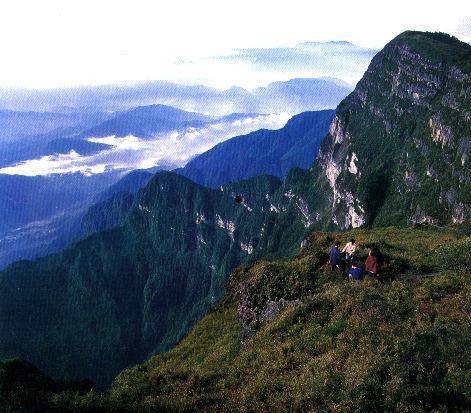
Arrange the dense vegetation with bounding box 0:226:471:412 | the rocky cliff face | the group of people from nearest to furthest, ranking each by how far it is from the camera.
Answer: the dense vegetation with bounding box 0:226:471:412
the group of people
the rocky cliff face

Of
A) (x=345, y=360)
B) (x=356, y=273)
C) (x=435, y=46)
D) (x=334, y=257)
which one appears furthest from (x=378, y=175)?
(x=345, y=360)

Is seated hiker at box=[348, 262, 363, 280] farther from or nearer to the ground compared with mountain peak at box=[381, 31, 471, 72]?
nearer to the ground

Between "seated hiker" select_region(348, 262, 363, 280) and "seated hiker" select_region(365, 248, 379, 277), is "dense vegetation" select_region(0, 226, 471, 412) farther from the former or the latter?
"seated hiker" select_region(348, 262, 363, 280)

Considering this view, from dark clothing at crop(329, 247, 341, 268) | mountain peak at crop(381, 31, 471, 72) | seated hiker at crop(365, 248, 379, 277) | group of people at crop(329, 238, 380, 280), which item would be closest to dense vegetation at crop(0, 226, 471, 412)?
dark clothing at crop(329, 247, 341, 268)

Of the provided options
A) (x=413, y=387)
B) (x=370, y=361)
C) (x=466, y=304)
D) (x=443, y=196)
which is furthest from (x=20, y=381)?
(x=443, y=196)

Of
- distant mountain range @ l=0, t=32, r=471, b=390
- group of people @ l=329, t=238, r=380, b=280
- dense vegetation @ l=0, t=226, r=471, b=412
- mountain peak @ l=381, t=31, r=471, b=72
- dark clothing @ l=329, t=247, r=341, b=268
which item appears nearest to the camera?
dense vegetation @ l=0, t=226, r=471, b=412

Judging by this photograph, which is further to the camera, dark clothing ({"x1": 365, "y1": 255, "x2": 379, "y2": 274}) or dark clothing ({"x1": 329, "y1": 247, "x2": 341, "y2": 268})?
dark clothing ({"x1": 329, "y1": 247, "x2": 341, "y2": 268})

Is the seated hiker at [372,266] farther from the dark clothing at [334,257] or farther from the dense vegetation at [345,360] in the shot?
the dark clothing at [334,257]

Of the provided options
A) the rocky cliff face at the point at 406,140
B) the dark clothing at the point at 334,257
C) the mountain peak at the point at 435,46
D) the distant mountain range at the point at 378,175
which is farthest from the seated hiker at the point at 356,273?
the mountain peak at the point at 435,46
